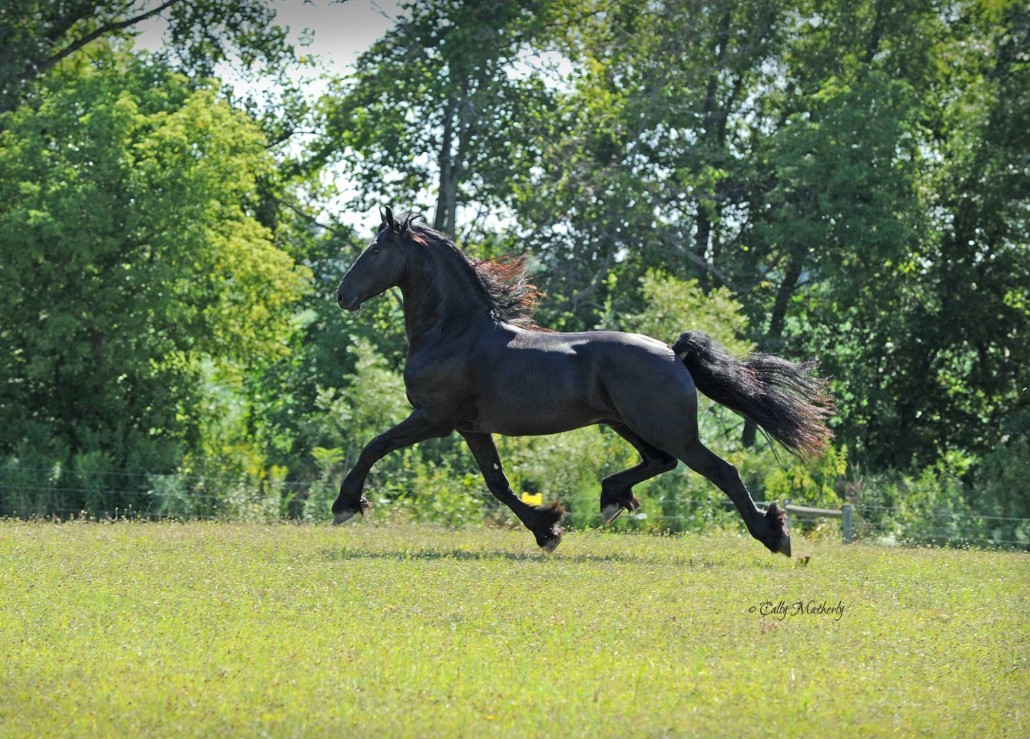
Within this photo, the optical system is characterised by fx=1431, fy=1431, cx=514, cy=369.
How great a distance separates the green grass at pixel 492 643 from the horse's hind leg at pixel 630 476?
1.54ft

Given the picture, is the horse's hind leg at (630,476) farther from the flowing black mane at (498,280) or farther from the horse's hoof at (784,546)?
the flowing black mane at (498,280)

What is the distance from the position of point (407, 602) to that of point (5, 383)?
17945 millimetres

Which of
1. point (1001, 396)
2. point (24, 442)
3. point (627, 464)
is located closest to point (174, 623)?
point (627, 464)

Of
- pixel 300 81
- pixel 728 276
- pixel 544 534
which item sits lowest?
pixel 544 534

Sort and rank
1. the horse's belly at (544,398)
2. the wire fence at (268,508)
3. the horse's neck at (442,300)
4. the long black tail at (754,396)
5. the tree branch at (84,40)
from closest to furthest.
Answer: the long black tail at (754,396)
the horse's belly at (544,398)
the horse's neck at (442,300)
the wire fence at (268,508)
the tree branch at (84,40)

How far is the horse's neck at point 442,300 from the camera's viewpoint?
40.5 feet

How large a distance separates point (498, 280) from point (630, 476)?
2.10m

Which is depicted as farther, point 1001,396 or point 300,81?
point 300,81

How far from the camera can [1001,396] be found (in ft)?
101

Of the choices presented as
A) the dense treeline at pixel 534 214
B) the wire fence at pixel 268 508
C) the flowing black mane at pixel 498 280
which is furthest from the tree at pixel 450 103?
the flowing black mane at pixel 498 280

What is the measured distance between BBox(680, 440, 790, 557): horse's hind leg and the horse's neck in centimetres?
225

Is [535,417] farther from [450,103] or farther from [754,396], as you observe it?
[450,103]

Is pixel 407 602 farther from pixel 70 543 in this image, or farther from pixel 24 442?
pixel 24 442

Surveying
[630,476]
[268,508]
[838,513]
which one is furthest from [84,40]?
[630,476]
